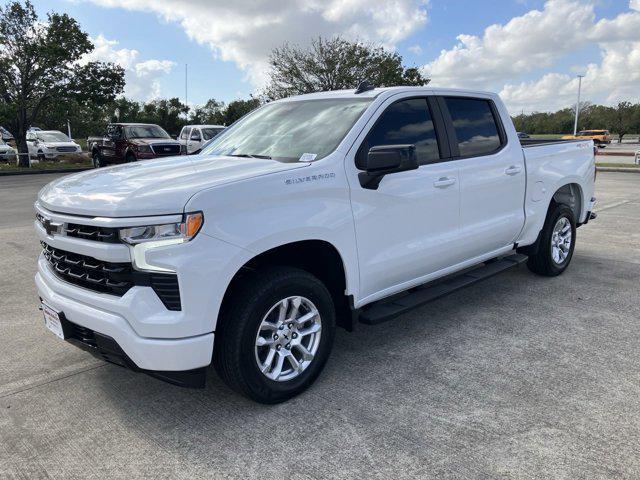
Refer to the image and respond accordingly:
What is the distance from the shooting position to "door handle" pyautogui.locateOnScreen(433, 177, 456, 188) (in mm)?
3961

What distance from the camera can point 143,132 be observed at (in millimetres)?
19109

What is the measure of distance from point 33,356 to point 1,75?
70.0 ft

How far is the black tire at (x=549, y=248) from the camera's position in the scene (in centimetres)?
548

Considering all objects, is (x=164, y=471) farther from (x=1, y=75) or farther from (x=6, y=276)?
(x=1, y=75)

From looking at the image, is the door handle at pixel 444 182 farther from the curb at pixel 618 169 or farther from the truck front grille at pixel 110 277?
the curb at pixel 618 169

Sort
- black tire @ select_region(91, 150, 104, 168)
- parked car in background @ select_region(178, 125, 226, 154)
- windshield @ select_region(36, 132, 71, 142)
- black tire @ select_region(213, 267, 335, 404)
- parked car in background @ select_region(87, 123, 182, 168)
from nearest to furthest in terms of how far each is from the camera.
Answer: black tire @ select_region(213, 267, 335, 404) → parked car in background @ select_region(87, 123, 182, 168) → black tire @ select_region(91, 150, 104, 168) → parked car in background @ select_region(178, 125, 226, 154) → windshield @ select_region(36, 132, 71, 142)

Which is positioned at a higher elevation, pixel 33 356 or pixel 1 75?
pixel 1 75

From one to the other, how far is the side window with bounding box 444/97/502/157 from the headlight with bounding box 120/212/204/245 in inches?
98.3

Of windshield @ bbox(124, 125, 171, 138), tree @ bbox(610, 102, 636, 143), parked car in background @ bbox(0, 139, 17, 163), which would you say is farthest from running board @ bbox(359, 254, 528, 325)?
tree @ bbox(610, 102, 636, 143)

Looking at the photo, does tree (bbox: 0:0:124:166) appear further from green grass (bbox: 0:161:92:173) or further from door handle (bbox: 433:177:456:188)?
door handle (bbox: 433:177:456:188)

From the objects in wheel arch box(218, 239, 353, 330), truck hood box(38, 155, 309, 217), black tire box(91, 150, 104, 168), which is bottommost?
wheel arch box(218, 239, 353, 330)

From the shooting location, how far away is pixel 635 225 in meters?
8.81

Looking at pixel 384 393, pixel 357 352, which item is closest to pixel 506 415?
pixel 384 393

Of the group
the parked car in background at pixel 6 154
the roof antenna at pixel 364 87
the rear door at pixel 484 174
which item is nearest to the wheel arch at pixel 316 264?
the rear door at pixel 484 174
